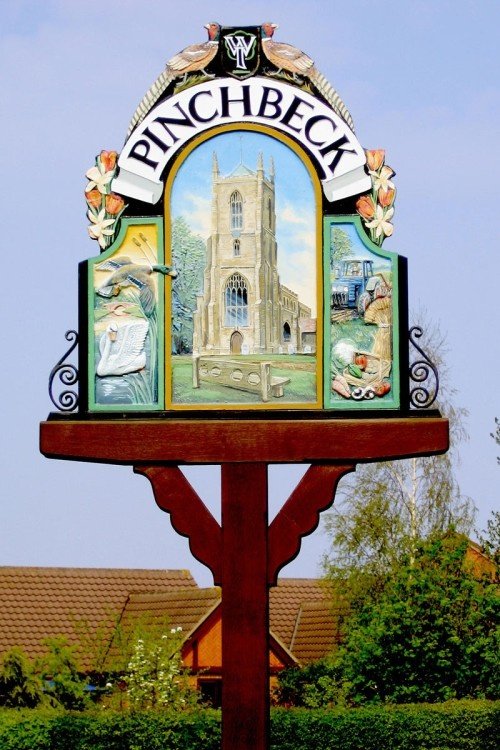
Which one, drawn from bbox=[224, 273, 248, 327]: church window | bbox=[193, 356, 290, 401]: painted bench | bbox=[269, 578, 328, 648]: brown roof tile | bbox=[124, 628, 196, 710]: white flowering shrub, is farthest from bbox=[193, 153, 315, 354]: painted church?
bbox=[269, 578, 328, 648]: brown roof tile

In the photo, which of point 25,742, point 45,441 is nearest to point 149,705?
point 25,742

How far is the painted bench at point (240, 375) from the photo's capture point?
17.9 metres

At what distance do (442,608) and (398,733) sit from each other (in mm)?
2893

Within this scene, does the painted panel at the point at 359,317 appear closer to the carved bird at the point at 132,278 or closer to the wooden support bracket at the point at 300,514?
the wooden support bracket at the point at 300,514

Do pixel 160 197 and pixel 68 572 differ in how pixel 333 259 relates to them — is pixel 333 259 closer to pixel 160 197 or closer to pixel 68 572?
pixel 160 197

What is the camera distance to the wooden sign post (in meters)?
17.8

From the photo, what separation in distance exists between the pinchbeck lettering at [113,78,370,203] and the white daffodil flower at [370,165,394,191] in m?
0.08

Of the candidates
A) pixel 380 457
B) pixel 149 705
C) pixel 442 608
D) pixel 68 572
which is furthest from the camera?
pixel 68 572

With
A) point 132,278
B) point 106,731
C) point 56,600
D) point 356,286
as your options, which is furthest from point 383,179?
point 56,600

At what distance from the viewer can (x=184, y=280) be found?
18141 mm

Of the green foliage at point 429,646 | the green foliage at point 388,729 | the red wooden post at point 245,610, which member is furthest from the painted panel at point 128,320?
the green foliage at point 429,646

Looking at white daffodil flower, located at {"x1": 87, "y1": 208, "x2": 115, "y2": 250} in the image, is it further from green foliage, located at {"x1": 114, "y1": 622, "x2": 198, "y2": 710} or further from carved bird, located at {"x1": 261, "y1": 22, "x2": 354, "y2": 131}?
green foliage, located at {"x1": 114, "y1": 622, "x2": 198, "y2": 710}

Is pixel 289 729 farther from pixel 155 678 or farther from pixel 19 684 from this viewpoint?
pixel 155 678

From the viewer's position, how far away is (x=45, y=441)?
18031 millimetres
